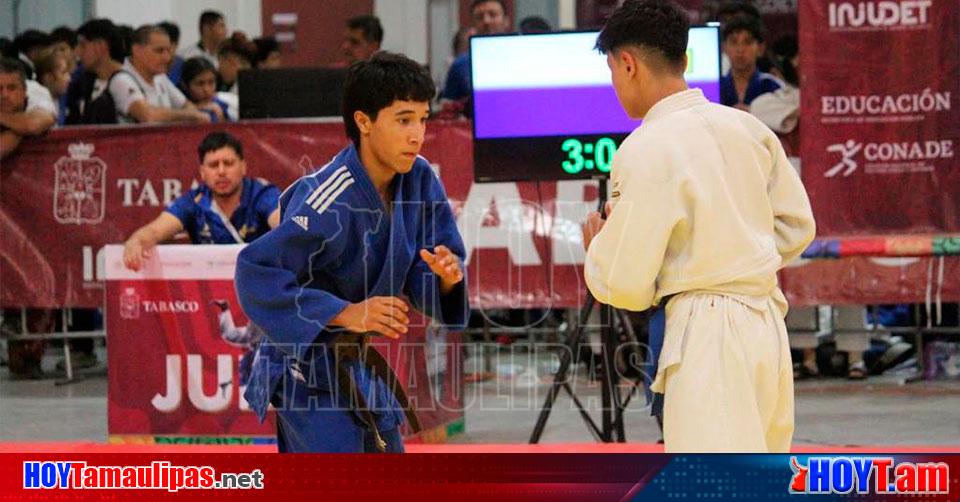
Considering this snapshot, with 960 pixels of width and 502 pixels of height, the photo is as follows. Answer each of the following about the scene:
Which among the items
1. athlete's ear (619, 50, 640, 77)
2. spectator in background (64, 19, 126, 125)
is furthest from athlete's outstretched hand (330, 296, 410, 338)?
spectator in background (64, 19, 126, 125)

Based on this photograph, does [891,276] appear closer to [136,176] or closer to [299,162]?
[299,162]

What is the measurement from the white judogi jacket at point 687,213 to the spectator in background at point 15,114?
6.04 metres

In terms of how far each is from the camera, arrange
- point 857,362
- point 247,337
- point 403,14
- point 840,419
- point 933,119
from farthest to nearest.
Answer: point 403,14 < point 857,362 < point 933,119 < point 840,419 < point 247,337

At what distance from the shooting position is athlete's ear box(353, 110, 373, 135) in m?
3.97

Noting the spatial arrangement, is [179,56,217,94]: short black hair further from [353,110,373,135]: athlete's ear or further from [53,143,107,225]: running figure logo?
[353,110,373,135]: athlete's ear

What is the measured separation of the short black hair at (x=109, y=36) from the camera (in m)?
9.72

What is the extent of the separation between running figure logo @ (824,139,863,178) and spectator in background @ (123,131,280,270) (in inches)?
119

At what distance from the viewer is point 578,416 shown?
7.76 metres

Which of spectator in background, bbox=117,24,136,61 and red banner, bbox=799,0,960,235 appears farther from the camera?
spectator in background, bbox=117,24,136,61

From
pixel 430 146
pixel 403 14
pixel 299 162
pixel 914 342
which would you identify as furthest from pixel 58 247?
pixel 403 14

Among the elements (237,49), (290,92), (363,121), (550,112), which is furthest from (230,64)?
(363,121)

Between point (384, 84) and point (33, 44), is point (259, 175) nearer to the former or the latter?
point (33, 44)

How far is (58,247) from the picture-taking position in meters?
8.90

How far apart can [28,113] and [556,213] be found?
3.11m
